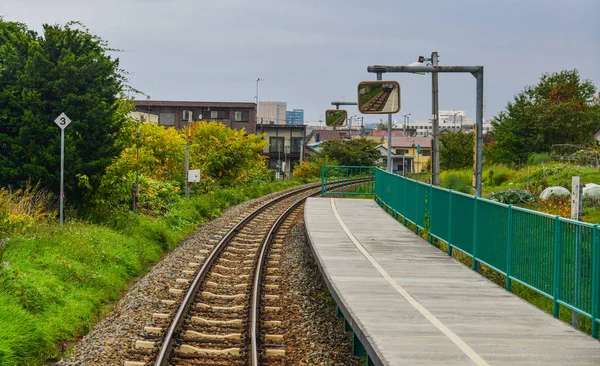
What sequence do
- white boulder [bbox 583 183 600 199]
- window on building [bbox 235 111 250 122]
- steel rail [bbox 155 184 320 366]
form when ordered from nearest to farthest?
steel rail [bbox 155 184 320 366] < white boulder [bbox 583 183 600 199] < window on building [bbox 235 111 250 122]

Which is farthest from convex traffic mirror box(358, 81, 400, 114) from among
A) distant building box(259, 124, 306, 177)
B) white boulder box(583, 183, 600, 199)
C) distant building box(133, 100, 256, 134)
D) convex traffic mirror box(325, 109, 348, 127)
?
distant building box(259, 124, 306, 177)

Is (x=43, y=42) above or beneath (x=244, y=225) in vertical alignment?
above

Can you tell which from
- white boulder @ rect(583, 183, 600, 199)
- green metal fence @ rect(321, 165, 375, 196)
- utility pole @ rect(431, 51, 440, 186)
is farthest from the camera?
green metal fence @ rect(321, 165, 375, 196)

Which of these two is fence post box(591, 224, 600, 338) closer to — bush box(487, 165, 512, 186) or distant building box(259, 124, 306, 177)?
bush box(487, 165, 512, 186)

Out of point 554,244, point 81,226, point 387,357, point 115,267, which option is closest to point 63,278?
point 115,267

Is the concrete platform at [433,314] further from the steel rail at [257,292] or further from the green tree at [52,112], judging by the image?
the green tree at [52,112]

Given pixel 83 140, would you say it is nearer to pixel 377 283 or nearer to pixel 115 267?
pixel 115 267

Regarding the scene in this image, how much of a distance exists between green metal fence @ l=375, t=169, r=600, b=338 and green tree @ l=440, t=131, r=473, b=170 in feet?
138

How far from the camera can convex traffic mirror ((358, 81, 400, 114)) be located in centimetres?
1614

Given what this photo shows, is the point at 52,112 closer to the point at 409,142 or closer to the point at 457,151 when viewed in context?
the point at 457,151

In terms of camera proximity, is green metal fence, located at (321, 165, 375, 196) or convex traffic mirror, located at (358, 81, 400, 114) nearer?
convex traffic mirror, located at (358, 81, 400, 114)

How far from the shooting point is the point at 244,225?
21.7 m

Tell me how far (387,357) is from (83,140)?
12.2 metres

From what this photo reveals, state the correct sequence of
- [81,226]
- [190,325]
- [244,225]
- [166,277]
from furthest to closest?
[244,225] < [81,226] < [166,277] < [190,325]
